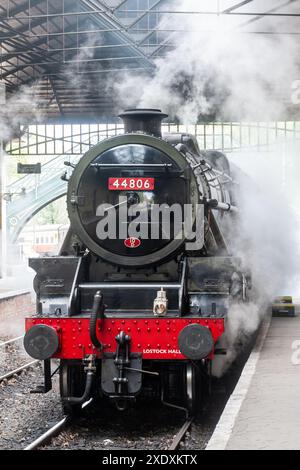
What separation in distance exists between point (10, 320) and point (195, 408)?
29.6ft

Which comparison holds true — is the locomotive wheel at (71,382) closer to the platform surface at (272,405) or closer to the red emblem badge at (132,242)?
the red emblem badge at (132,242)

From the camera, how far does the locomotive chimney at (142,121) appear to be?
6809 millimetres

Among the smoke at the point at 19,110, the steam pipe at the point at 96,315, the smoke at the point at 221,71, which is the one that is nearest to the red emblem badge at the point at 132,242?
the steam pipe at the point at 96,315

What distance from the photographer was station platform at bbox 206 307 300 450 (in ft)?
15.5

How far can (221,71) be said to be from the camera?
37.0 ft

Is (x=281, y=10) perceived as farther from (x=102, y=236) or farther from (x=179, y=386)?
(x=179, y=386)

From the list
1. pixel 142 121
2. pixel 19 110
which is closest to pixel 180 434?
pixel 142 121

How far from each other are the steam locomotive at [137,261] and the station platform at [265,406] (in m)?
0.47

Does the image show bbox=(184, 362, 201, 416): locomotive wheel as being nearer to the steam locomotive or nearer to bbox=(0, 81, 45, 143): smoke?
the steam locomotive

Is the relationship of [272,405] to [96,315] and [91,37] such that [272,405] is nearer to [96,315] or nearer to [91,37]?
[96,315]

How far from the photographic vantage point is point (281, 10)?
9.95m

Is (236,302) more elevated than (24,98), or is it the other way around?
(24,98)

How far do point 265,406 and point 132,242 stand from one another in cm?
176
